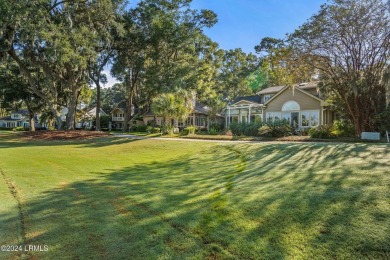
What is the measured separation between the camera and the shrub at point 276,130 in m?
19.6

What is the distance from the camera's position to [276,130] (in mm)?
19609

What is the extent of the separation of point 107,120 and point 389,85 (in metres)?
43.1

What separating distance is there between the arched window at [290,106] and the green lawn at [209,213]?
64.7 feet

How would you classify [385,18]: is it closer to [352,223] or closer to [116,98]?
[352,223]

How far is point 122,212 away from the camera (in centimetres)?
486

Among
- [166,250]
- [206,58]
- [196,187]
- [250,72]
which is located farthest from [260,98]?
[166,250]

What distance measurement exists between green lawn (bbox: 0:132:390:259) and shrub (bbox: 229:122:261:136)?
1302 cm

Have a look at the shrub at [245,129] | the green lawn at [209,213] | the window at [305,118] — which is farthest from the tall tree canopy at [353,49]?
the green lawn at [209,213]

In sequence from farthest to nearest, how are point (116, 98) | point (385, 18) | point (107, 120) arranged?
point (116, 98) < point (107, 120) < point (385, 18)

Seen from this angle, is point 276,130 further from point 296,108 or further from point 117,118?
point 117,118

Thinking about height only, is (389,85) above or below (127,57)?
below

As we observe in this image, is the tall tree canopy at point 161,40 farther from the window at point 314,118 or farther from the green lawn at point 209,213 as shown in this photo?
the green lawn at point 209,213

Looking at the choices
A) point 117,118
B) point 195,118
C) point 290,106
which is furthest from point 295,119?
point 117,118
